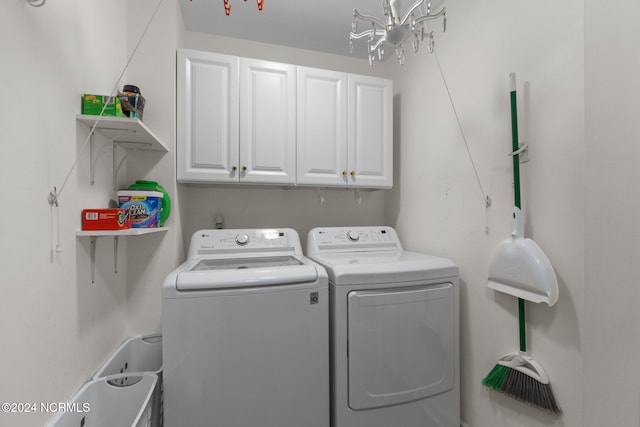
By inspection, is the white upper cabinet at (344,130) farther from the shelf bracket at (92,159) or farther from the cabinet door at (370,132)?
the shelf bracket at (92,159)

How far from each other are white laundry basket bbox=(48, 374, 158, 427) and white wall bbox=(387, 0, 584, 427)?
158cm

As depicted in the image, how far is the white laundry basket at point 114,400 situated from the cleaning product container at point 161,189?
75 centimetres

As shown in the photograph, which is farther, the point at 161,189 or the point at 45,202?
the point at 161,189

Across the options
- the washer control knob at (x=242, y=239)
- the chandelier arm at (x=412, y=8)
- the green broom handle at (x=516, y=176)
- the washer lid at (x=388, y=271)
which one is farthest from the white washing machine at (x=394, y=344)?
the chandelier arm at (x=412, y=8)

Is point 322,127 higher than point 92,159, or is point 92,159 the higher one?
point 322,127

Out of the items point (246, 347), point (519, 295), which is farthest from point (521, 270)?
point (246, 347)

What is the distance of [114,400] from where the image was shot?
1.12m

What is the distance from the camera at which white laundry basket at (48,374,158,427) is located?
1.04 m

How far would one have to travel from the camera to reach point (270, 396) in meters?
1.21

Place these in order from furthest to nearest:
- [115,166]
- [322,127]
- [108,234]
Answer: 1. [322,127]
2. [115,166]
3. [108,234]

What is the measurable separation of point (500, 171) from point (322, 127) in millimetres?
1092

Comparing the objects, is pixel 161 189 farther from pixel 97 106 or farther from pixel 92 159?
pixel 97 106

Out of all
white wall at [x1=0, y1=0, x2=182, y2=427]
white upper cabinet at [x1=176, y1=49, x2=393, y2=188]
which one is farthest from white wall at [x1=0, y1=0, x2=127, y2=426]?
white upper cabinet at [x1=176, y1=49, x2=393, y2=188]

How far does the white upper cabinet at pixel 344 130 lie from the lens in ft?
6.03
